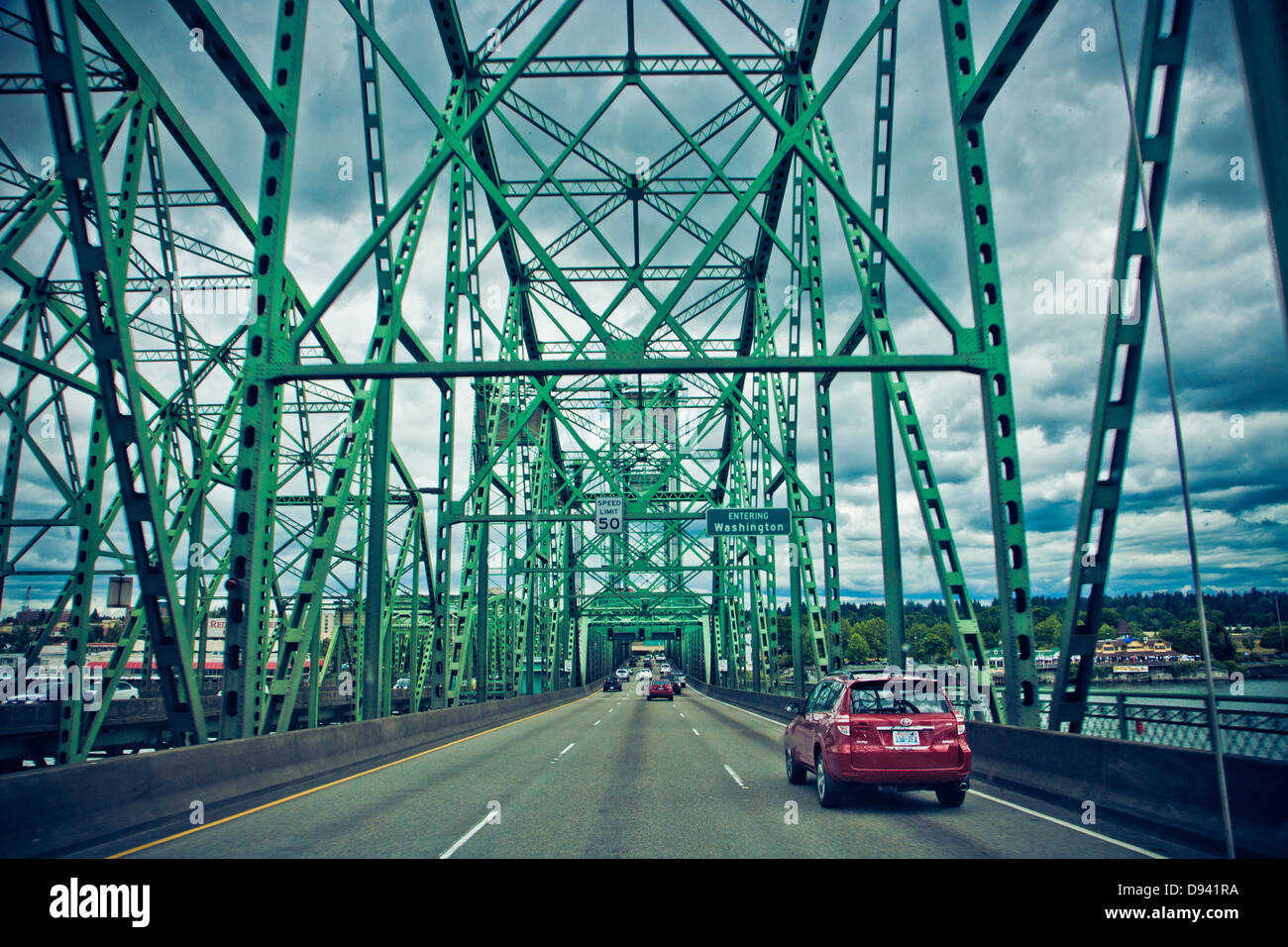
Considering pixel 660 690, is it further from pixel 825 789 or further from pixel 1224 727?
pixel 825 789

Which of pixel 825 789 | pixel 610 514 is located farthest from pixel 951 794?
pixel 610 514

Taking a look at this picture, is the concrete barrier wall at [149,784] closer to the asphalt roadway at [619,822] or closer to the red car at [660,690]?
the asphalt roadway at [619,822]

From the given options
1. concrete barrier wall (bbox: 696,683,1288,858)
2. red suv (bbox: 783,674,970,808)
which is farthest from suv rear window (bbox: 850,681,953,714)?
concrete barrier wall (bbox: 696,683,1288,858)

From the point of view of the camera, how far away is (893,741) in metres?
9.62

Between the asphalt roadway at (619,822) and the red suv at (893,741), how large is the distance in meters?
0.36

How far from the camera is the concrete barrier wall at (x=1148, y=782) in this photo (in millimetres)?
6477

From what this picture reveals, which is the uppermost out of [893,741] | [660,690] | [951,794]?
[893,741]

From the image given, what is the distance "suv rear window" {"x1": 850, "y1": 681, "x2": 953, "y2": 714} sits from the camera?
32.6 ft

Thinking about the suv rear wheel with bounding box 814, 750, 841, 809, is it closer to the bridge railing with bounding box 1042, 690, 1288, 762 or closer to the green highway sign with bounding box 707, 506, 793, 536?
the bridge railing with bounding box 1042, 690, 1288, 762

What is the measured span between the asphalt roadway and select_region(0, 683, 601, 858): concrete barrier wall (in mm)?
387

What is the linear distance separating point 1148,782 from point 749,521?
65.5ft

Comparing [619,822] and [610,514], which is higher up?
[610,514]
